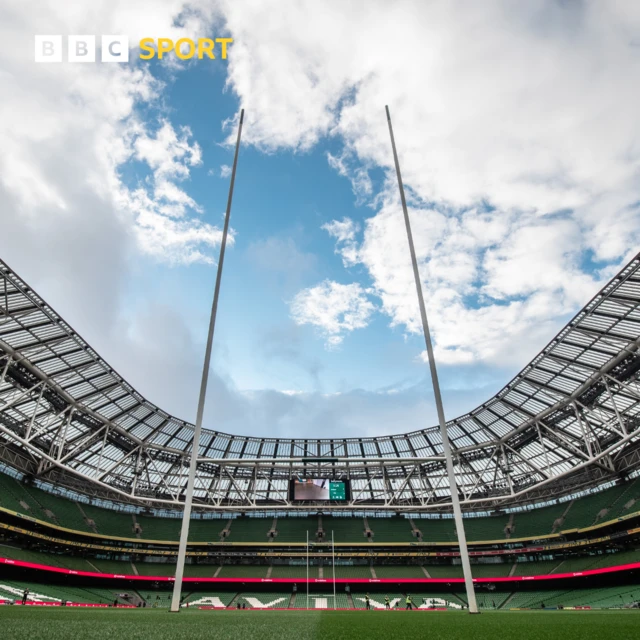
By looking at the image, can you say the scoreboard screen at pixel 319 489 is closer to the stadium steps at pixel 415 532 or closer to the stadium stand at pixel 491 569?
the stadium steps at pixel 415 532

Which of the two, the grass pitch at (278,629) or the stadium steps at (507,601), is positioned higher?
the grass pitch at (278,629)

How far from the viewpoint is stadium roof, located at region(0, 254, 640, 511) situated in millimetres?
25547

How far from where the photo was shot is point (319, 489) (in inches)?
1237

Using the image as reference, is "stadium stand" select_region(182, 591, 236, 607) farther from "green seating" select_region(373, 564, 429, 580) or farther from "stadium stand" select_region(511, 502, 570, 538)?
"stadium stand" select_region(511, 502, 570, 538)

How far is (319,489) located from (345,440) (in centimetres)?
1449

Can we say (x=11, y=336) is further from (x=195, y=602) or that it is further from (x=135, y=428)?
(x=195, y=602)

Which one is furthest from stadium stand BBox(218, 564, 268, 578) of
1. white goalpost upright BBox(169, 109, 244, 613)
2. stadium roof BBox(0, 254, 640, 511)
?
white goalpost upright BBox(169, 109, 244, 613)

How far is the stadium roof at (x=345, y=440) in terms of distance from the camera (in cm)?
2555

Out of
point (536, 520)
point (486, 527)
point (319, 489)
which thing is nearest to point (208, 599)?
point (319, 489)

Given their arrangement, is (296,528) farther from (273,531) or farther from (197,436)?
(197,436)

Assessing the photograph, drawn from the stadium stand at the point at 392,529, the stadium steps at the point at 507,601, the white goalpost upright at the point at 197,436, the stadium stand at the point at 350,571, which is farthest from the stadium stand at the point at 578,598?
the white goalpost upright at the point at 197,436

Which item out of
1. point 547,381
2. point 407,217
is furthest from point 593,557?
point 407,217

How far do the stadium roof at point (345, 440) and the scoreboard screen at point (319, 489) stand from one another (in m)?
1.46

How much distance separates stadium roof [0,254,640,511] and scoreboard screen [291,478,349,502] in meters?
1.46
